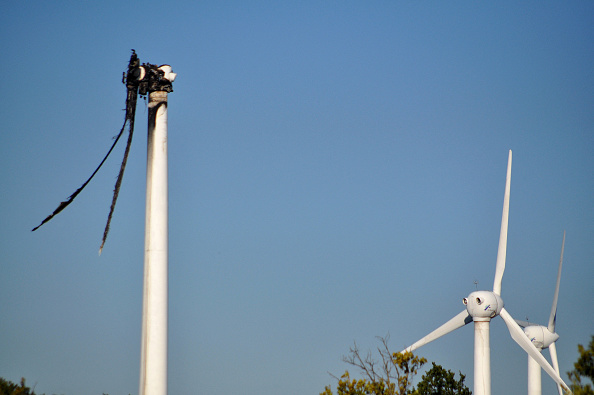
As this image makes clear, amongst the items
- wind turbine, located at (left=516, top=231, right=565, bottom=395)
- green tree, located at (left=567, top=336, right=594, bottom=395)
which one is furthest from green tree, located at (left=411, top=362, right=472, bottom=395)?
green tree, located at (left=567, top=336, right=594, bottom=395)

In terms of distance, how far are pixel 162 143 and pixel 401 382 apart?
28895mm

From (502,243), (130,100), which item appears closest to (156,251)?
(130,100)

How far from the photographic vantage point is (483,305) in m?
62.9

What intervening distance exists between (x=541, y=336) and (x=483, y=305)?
49.7 ft

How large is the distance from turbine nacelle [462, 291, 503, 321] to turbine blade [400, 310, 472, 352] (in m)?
1.99

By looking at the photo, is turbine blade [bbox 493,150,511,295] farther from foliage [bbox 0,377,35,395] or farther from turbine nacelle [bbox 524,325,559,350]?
foliage [bbox 0,377,35,395]

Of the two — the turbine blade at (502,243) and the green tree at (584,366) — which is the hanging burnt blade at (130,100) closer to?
the green tree at (584,366)

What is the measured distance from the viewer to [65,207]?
20.0 m

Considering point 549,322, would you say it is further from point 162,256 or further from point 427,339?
point 162,256

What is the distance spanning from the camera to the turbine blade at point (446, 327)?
6594 cm

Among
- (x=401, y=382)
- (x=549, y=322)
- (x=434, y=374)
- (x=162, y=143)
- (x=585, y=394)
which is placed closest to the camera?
(x=162, y=143)

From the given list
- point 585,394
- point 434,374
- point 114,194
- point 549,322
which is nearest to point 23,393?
point 114,194

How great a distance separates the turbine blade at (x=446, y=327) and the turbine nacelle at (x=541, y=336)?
1177 centimetres

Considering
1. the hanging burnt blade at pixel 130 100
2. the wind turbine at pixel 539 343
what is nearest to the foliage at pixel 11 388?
the hanging burnt blade at pixel 130 100
